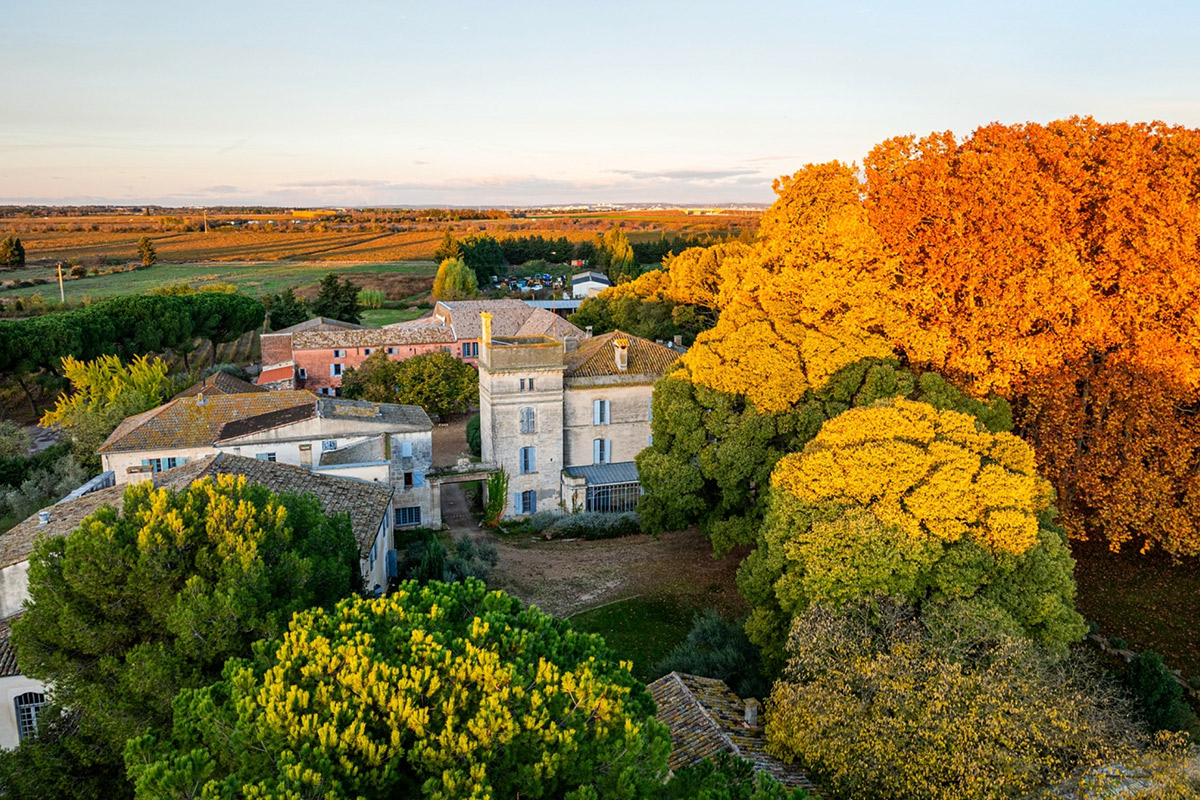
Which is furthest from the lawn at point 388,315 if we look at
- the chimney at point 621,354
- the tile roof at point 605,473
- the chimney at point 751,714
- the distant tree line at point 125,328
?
the chimney at point 751,714

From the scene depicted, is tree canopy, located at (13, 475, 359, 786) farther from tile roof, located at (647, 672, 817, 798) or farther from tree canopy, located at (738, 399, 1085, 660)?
tree canopy, located at (738, 399, 1085, 660)

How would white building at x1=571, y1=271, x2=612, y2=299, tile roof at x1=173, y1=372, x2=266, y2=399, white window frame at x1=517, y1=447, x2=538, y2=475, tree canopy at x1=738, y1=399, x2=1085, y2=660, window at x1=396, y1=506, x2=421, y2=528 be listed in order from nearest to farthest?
1. tree canopy at x1=738, y1=399, x2=1085, y2=660
2. window at x1=396, y1=506, x2=421, y2=528
3. white window frame at x1=517, y1=447, x2=538, y2=475
4. tile roof at x1=173, y1=372, x2=266, y2=399
5. white building at x1=571, y1=271, x2=612, y2=299

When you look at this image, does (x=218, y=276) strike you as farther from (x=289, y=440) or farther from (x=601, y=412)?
(x=601, y=412)

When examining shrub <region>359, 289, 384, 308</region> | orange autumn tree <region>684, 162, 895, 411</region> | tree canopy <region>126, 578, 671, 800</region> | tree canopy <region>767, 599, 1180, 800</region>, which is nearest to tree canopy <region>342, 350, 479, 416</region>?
orange autumn tree <region>684, 162, 895, 411</region>

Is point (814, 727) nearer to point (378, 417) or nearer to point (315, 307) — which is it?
point (378, 417)

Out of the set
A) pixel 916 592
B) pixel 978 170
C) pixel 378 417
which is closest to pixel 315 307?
pixel 378 417

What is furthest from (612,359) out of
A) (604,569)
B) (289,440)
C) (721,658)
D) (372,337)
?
(372,337)
